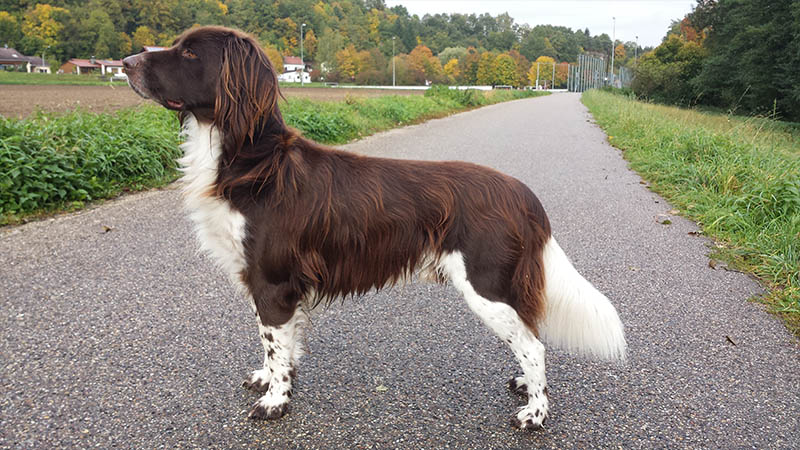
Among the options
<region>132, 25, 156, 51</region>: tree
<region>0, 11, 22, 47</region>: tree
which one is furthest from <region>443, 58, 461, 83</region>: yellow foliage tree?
<region>132, 25, 156, 51</region>: tree

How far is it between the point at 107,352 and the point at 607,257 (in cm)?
433

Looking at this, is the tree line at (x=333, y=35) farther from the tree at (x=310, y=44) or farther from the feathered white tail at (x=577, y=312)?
the feathered white tail at (x=577, y=312)

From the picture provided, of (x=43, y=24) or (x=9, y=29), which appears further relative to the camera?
(x=9, y=29)

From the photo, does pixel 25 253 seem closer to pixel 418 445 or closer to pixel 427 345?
pixel 427 345

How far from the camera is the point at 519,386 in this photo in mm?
2777

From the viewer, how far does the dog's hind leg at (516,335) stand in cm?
243

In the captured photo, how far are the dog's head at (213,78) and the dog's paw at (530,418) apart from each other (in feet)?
6.35

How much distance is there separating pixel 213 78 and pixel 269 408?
1654 millimetres

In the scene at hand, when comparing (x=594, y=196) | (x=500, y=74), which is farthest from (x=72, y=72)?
(x=500, y=74)

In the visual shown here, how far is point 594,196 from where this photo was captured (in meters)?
7.61

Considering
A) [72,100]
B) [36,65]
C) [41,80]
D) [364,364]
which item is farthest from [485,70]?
[364,364]

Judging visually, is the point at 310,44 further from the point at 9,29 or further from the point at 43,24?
the point at 9,29

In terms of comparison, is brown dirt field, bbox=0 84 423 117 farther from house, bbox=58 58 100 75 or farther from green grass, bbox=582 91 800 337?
house, bbox=58 58 100 75

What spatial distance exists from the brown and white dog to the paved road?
28 centimetres
